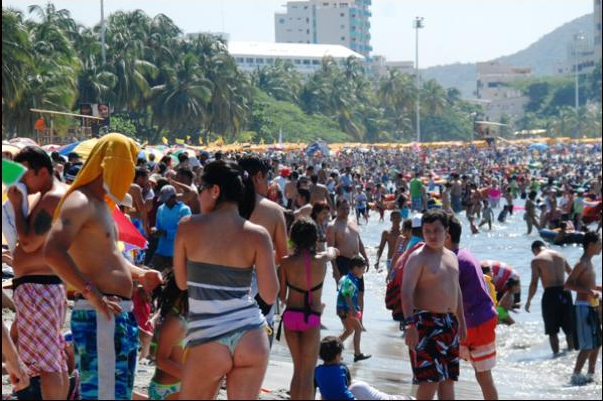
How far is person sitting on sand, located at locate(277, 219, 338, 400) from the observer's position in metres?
6.48

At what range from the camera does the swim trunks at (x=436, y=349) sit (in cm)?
611

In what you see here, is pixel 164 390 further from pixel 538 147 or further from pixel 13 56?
pixel 538 147

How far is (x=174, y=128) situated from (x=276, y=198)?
46.1 m

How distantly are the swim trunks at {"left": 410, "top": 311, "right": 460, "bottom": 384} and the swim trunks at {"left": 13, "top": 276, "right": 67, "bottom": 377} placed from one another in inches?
80.9

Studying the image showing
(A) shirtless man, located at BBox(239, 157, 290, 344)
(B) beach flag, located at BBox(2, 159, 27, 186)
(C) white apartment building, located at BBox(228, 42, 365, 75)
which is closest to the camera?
(B) beach flag, located at BBox(2, 159, 27, 186)

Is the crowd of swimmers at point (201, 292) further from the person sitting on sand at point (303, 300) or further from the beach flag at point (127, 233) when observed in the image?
the beach flag at point (127, 233)

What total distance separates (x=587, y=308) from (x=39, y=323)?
280 inches

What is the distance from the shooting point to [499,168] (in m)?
66.1

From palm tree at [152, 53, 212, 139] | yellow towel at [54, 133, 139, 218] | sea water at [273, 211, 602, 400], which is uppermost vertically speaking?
palm tree at [152, 53, 212, 139]

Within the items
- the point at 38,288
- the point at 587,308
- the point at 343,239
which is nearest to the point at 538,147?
the point at 587,308

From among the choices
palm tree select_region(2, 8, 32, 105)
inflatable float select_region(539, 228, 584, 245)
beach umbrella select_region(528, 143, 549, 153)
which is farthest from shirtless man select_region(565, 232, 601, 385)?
beach umbrella select_region(528, 143, 549, 153)

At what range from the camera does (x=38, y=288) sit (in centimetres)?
496

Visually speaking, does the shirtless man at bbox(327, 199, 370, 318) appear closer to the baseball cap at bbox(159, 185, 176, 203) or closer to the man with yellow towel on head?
the baseball cap at bbox(159, 185, 176, 203)

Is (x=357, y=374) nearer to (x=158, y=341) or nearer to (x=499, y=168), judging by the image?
(x=158, y=341)
